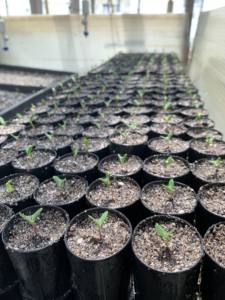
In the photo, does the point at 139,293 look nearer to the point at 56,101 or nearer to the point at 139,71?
the point at 56,101

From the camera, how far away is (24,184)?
5.05 ft

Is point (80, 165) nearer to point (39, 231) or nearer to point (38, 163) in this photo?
point (38, 163)

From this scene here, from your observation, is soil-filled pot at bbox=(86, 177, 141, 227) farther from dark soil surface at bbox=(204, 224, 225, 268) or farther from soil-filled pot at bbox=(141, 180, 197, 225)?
dark soil surface at bbox=(204, 224, 225, 268)

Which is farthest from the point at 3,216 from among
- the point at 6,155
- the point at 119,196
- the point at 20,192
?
the point at 6,155

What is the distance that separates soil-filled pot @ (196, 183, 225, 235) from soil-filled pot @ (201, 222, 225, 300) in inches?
3.1

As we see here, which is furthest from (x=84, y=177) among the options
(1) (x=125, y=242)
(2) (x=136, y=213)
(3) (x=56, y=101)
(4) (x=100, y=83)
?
(4) (x=100, y=83)

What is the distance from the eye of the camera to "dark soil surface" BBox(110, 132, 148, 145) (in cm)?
199

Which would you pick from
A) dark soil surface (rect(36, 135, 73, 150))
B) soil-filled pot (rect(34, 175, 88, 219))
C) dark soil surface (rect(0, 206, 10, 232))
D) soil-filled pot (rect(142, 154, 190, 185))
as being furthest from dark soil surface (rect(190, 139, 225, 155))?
dark soil surface (rect(0, 206, 10, 232))

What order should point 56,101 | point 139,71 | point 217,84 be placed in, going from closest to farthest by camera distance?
1. point 217,84
2. point 56,101
3. point 139,71

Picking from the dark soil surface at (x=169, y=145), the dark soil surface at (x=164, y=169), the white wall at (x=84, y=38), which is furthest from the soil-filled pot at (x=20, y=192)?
the white wall at (x=84, y=38)

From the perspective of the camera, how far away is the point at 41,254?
101cm

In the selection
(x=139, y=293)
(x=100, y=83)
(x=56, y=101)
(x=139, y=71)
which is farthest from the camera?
(x=139, y=71)

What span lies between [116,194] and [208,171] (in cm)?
69

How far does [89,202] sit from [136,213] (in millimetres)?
296
